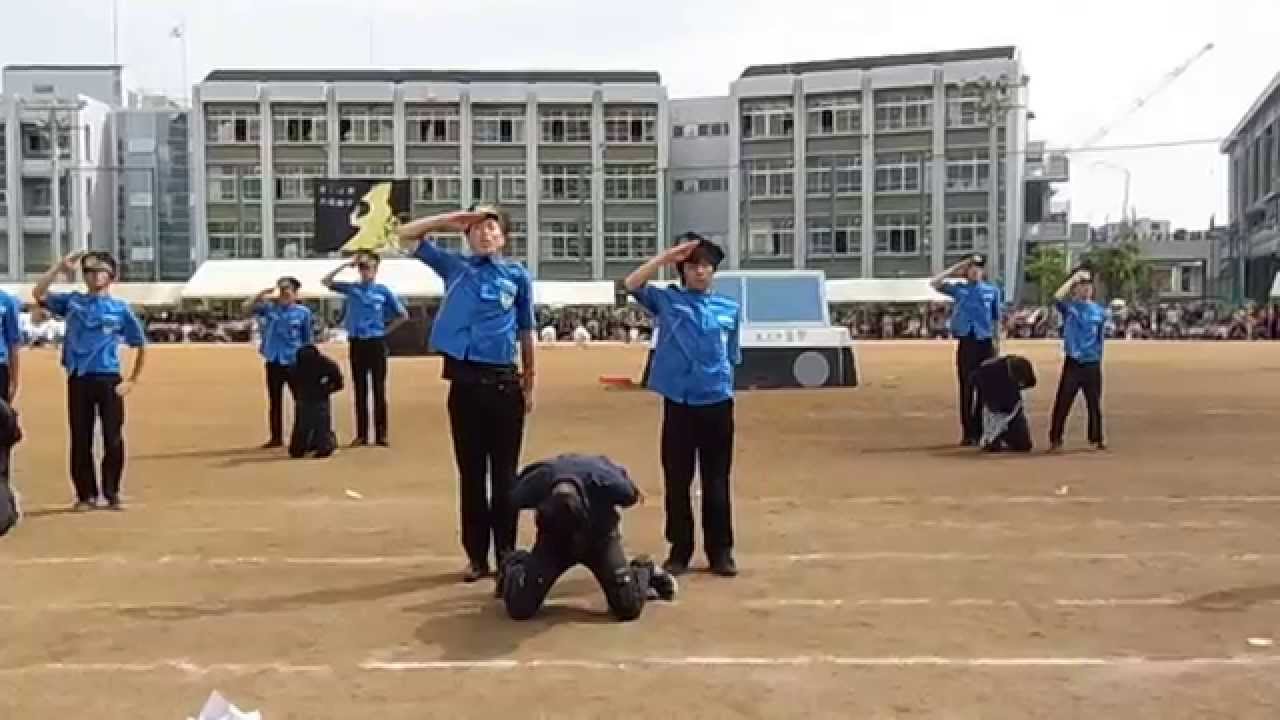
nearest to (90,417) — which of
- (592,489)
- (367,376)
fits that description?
(592,489)

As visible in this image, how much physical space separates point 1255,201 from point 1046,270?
25.5 metres

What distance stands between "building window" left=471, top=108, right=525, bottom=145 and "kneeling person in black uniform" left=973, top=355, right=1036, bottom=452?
86.6 m

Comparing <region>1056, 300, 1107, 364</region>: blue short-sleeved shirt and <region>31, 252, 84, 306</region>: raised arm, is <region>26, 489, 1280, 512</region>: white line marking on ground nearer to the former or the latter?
<region>31, 252, 84, 306</region>: raised arm

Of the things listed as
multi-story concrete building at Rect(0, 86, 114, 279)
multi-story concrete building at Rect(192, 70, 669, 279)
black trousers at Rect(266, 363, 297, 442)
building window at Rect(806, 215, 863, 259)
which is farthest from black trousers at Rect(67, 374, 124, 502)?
multi-story concrete building at Rect(0, 86, 114, 279)

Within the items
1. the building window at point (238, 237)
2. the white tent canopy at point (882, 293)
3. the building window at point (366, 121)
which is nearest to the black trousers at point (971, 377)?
the white tent canopy at point (882, 293)

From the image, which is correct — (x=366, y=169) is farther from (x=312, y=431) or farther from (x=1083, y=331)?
(x=1083, y=331)

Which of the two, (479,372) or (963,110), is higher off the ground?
(963,110)

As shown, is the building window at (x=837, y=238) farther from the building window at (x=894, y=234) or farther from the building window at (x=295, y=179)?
the building window at (x=295, y=179)

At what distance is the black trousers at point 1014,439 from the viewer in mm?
16812

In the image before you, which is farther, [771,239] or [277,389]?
[771,239]

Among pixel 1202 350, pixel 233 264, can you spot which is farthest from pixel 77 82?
pixel 1202 350

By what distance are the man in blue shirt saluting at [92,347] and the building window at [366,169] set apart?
9018 cm

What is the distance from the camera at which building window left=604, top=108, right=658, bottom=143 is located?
102 meters

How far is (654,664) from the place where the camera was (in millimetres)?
6918
